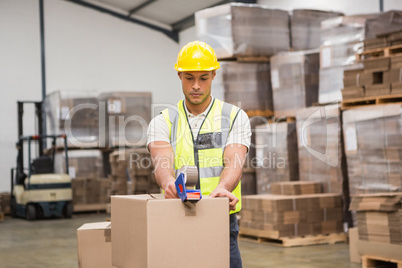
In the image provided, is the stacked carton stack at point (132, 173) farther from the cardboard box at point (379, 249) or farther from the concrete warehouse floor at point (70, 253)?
the cardboard box at point (379, 249)

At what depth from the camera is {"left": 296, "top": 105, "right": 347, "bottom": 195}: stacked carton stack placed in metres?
7.35

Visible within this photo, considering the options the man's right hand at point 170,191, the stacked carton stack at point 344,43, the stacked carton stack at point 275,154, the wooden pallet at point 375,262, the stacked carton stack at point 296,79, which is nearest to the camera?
the man's right hand at point 170,191

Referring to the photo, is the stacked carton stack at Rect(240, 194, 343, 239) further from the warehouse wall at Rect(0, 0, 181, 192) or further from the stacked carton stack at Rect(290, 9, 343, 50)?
the warehouse wall at Rect(0, 0, 181, 192)

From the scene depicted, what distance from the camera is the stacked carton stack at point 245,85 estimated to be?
28.1 ft

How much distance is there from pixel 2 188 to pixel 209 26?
29.7 feet

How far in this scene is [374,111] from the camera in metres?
6.61

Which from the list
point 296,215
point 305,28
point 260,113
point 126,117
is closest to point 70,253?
point 296,215

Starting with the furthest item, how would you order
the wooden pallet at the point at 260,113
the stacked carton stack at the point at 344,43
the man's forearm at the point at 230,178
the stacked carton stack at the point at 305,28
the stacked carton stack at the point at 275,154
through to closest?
the stacked carton stack at the point at 305,28 → the wooden pallet at the point at 260,113 → the stacked carton stack at the point at 275,154 → the stacked carton stack at the point at 344,43 → the man's forearm at the point at 230,178

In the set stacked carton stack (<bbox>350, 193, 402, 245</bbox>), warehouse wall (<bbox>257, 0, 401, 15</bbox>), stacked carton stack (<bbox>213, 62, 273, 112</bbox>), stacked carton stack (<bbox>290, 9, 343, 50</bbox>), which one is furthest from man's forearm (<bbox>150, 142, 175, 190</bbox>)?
warehouse wall (<bbox>257, 0, 401, 15</bbox>)

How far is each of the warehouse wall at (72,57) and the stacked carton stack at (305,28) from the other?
8.87 metres

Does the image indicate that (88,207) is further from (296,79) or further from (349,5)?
(349,5)

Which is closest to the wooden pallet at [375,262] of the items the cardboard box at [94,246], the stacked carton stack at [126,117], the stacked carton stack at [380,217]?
the stacked carton stack at [380,217]

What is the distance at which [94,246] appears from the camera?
3.60 meters

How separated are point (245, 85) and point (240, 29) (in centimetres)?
81
